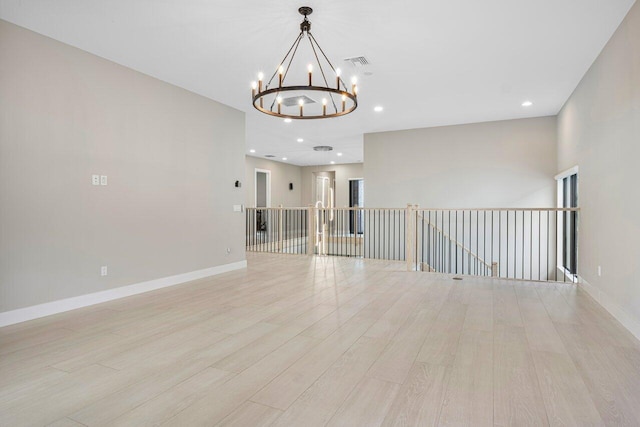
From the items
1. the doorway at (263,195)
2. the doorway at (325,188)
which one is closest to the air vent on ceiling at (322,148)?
the doorway at (263,195)

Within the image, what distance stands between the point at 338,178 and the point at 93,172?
1032cm

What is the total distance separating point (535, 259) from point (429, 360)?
215 inches

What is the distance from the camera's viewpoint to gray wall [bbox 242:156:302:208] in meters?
11.2

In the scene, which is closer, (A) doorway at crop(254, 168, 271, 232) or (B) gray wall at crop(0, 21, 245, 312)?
(B) gray wall at crop(0, 21, 245, 312)

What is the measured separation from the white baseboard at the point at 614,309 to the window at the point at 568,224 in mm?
1064

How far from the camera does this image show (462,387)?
2129 millimetres

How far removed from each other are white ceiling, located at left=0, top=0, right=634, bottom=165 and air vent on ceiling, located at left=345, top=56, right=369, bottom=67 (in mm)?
73

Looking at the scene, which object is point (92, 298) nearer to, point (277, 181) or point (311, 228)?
point (311, 228)

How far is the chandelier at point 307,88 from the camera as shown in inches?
123

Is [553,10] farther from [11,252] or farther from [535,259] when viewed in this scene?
[11,252]

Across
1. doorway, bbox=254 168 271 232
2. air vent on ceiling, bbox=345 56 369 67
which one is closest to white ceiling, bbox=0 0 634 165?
air vent on ceiling, bbox=345 56 369 67

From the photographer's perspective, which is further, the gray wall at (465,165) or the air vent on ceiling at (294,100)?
the gray wall at (465,165)

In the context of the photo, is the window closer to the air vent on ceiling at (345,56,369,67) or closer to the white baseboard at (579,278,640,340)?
the white baseboard at (579,278,640,340)

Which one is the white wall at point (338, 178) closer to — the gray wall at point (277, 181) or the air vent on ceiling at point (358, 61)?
the gray wall at point (277, 181)
